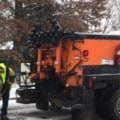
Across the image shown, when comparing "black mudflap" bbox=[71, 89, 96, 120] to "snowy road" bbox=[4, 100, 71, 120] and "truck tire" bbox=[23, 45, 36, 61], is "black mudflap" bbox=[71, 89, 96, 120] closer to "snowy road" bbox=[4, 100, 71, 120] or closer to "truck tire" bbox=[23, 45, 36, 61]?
"snowy road" bbox=[4, 100, 71, 120]

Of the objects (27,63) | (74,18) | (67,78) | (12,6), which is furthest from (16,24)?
(67,78)

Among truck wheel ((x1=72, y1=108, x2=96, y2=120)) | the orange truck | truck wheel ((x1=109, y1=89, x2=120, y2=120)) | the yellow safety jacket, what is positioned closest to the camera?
the orange truck

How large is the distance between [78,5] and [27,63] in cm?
977

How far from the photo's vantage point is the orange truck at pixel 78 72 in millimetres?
10359

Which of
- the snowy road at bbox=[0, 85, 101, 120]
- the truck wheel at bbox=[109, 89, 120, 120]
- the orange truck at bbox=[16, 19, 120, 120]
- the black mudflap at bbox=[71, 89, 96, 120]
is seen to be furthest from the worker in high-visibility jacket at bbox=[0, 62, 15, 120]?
the truck wheel at bbox=[109, 89, 120, 120]

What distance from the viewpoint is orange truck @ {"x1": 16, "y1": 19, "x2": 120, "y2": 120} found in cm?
1036

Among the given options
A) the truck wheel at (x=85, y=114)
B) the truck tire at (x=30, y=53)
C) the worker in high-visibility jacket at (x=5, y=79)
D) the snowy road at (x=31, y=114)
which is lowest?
the snowy road at (x=31, y=114)

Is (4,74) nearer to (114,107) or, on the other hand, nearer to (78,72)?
(78,72)

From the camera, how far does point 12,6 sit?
21328 millimetres

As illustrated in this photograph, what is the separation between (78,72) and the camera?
1040 cm

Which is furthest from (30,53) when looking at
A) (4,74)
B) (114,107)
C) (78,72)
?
(114,107)

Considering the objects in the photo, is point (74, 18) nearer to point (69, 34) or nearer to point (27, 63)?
point (27, 63)

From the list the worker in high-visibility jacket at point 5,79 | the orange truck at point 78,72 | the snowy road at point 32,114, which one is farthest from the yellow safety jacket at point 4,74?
the snowy road at point 32,114

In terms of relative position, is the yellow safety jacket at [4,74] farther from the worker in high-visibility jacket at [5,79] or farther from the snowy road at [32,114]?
the snowy road at [32,114]
